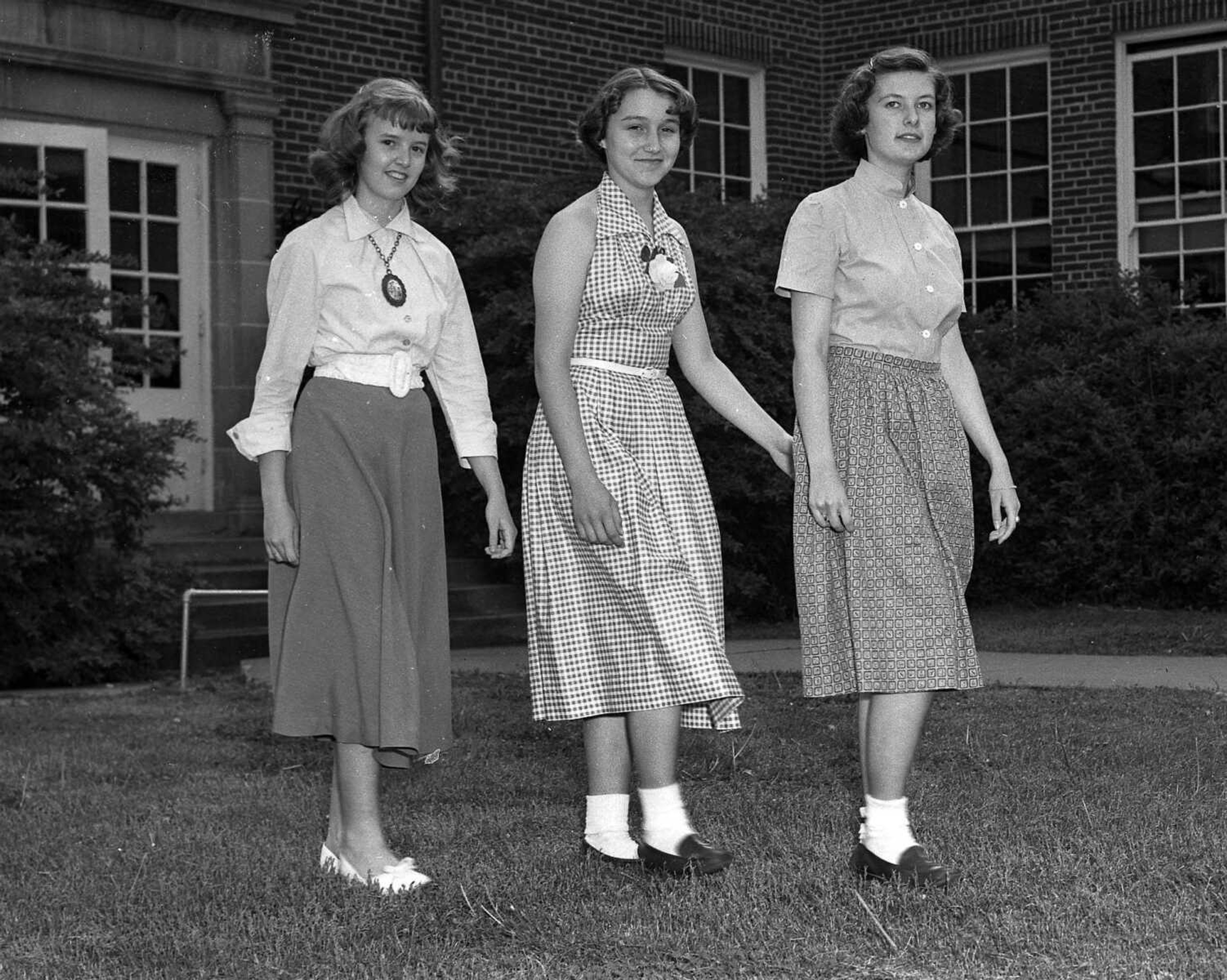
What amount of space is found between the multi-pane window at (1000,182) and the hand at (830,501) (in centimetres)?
1119

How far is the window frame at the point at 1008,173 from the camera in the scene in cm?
1472

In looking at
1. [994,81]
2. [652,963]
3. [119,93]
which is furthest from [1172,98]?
[652,963]

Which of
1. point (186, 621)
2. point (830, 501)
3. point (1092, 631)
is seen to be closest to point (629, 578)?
point (830, 501)

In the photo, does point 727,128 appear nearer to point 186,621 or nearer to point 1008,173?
point 1008,173

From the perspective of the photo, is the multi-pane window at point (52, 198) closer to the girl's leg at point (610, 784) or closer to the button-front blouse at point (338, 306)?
the button-front blouse at point (338, 306)

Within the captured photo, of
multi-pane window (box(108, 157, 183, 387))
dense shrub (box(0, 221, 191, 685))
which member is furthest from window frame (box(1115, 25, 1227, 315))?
dense shrub (box(0, 221, 191, 685))

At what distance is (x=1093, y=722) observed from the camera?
6438mm

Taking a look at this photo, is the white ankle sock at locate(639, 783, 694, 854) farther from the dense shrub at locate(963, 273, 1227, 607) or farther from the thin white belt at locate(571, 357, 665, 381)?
the dense shrub at locate(963, 273, 1227, 607)

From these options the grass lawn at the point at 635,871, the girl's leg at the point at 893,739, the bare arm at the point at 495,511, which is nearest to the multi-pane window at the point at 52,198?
the grass lawn at the point at 635,871

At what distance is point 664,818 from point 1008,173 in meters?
11.8

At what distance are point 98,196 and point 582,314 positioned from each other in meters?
7.13

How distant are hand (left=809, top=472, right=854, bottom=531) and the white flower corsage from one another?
1.91 ft

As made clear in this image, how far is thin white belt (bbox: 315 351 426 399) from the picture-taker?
13.6ft

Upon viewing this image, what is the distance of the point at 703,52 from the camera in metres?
14.8
